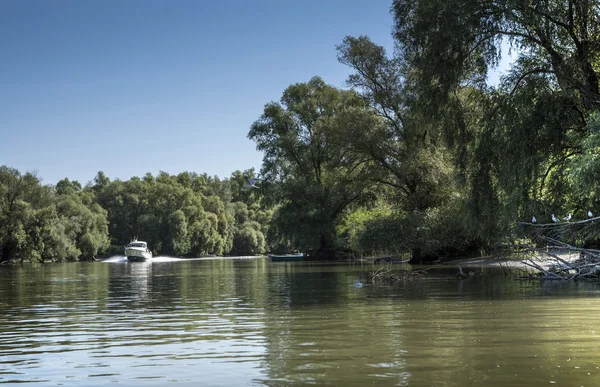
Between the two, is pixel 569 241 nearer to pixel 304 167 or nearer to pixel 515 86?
pixel 515 86

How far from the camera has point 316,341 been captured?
34.1ft

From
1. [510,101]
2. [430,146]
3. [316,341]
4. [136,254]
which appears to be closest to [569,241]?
[510,101]

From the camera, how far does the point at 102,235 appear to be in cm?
10538

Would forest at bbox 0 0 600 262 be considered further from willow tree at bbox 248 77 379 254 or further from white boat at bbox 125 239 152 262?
white boat at bbox 125 239 152 262

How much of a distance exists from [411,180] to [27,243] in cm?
5857

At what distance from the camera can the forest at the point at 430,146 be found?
2277 centimetres

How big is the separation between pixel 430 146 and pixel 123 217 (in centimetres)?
9085

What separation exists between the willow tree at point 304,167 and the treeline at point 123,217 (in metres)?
9.37

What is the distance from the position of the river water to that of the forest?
5902mm

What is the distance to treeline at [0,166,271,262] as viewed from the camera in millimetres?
84438

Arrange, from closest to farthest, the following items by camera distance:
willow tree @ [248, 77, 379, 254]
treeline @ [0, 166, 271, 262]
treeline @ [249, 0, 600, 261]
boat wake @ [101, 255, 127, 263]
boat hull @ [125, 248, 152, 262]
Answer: treeline @ [249, 0, 600, 261]
willow tree @ [248, 77, 379, 254]
treeline @ [0, 166, 271, 262]
boat hull @ [125, 248, 152, 262]
boat wake @ [101, 255, 127, 263]

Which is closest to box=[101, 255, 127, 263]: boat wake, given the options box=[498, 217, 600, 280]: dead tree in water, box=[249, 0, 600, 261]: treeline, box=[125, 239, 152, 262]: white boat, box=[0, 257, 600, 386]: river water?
box=[125, 239, 152, 262]: white boat

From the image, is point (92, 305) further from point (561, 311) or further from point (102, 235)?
point (102, 235)

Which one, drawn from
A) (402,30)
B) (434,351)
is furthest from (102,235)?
(434,351)
